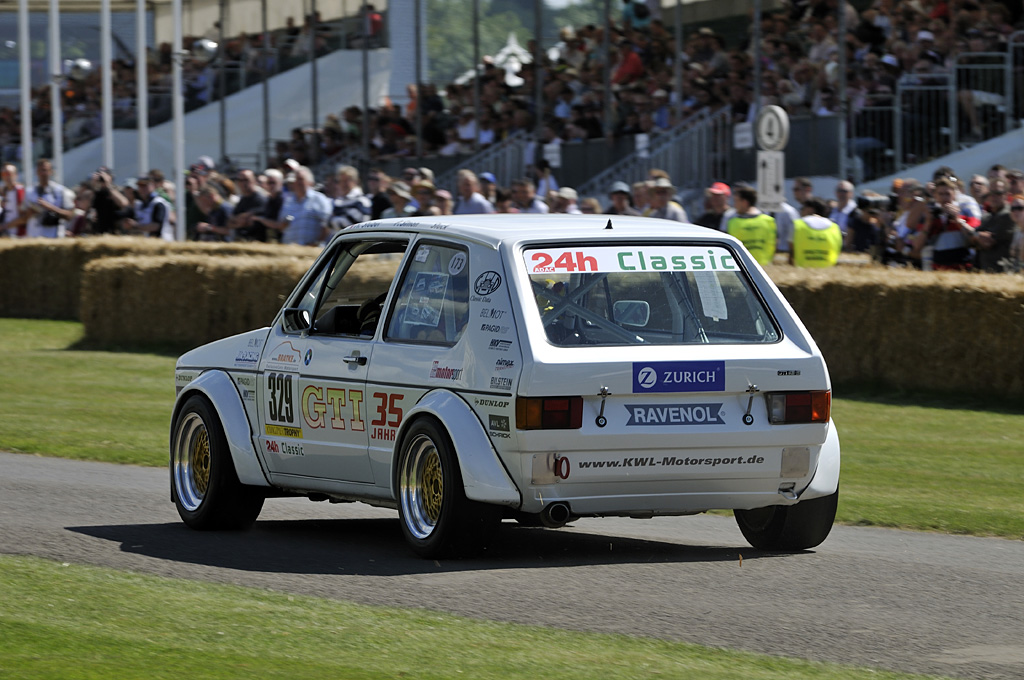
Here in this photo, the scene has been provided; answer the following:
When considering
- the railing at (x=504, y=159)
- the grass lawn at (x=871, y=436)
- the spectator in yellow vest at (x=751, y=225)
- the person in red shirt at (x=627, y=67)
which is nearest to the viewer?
the grass lawn at (x=871, y=436)

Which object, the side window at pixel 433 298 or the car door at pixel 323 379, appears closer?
the side window at pixel 433 298

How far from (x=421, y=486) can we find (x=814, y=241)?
1075cm

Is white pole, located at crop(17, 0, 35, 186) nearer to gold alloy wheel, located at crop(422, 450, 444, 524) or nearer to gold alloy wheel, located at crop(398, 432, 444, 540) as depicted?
gold alloy wheel, located at crop(398, 432, 444, 540)

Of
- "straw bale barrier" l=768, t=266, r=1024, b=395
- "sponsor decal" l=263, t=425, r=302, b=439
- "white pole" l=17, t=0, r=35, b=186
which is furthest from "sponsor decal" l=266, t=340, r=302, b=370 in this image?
"white pole" l=17, t=0, r=35, b=186

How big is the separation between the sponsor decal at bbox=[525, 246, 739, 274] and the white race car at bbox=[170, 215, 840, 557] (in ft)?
0.03

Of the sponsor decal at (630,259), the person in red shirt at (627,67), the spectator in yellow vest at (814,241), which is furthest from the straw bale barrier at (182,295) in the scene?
the sponsor decal at (630,259)

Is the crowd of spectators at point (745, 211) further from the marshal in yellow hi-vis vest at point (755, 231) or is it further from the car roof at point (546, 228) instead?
the car roof at point (546, 228)

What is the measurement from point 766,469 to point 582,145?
74.7 ft

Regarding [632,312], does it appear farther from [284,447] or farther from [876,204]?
[876,204]

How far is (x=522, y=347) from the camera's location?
24.7 feet

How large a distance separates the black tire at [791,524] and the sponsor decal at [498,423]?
66.0 inches

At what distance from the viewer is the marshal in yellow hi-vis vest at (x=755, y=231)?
1764cm

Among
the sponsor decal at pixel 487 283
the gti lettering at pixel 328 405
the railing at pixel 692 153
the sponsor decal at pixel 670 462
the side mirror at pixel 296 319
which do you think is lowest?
the sponsor decal at pixel 670 462

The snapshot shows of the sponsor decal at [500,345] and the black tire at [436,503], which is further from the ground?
the sponsor decal at [500,345]
